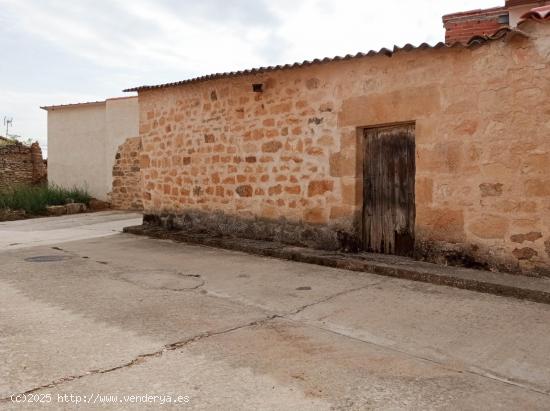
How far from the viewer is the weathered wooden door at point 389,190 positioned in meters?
6.19

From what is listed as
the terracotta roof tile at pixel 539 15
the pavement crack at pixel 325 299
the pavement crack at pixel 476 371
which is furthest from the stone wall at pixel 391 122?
the pavement crack at pixel 476 371

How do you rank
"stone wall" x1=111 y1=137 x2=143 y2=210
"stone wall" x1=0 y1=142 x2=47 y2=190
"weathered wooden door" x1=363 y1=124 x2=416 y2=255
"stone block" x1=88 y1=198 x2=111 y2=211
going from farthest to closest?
"stone wall" x1=0 y1=142 x2=47 y2=190 → "stone block" x1=88 y1=198 x2=111 y2=211 → "stone wall" x1=111 y1=137 x2=143 y2=210 → "weathered wooden door" x1=363 y1=124 x2=416 y2=255

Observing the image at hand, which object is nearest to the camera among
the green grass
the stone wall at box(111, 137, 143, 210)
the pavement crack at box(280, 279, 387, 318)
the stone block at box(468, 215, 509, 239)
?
the pavement crack at box(280, 279, 387, 318)

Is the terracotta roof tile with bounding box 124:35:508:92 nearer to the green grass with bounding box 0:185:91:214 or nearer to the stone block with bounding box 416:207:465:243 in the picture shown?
the stone block with bounding box 416:207:465:243

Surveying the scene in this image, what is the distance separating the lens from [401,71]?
237 inches

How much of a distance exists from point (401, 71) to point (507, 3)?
131 inches

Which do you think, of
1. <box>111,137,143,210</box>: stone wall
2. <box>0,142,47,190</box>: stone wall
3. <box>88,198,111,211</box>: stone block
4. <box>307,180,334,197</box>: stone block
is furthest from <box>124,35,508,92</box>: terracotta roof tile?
<box>0,142,47,190</box>: stone wall

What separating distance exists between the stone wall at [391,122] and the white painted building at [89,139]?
6.97 m

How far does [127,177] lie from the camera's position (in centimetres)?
1555

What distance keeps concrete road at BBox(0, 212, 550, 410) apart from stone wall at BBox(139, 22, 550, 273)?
3.55 ft

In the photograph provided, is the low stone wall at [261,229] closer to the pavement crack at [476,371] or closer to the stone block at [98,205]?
the pavement crack at [476,371]

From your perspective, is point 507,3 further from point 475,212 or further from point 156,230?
point 156,230

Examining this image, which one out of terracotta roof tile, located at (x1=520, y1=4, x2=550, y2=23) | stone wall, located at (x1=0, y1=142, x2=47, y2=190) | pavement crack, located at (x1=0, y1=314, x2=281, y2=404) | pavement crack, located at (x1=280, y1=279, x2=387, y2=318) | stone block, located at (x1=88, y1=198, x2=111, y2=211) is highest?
terracotta roof tile, located at (x1=520, y1=4, x2=550, y2=23)

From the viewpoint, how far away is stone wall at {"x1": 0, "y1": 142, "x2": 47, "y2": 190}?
17.8 metres
